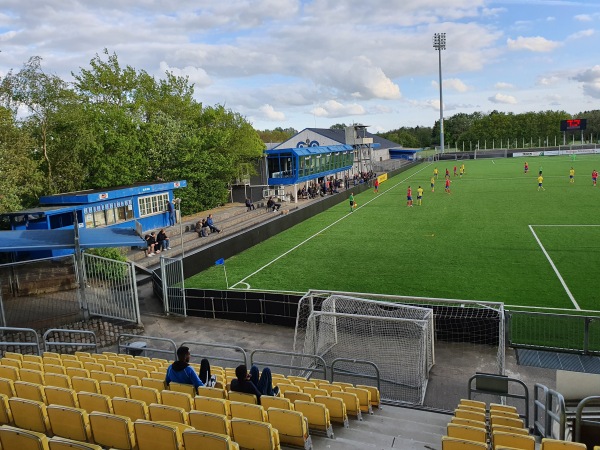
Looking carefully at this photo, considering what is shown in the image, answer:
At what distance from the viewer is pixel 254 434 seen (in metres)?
5.59

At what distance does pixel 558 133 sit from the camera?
4793 inches

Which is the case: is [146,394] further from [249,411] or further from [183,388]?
[249,411]

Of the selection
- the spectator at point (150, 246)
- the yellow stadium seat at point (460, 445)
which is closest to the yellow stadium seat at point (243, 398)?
the yellow stadium seat at point (460, 445)

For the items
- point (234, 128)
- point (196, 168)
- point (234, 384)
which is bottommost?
point (234, 384)

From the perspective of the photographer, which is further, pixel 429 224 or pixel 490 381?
pixel 429 224

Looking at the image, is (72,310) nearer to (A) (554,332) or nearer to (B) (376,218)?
(A) (554,332)

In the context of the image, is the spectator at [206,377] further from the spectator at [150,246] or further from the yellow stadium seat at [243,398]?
the spectator at [150,246]

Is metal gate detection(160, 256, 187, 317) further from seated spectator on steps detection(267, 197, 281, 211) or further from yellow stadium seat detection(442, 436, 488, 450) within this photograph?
seated spectator on steps detection(267, 197, 281, 211)

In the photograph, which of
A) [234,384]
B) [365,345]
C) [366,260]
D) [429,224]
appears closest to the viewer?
[234,384]

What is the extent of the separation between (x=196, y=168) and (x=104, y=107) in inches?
313

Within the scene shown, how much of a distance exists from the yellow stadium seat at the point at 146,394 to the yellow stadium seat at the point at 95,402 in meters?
0.49

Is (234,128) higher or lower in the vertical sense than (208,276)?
higher

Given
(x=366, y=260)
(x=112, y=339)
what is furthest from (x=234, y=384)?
(x=366, y=260)

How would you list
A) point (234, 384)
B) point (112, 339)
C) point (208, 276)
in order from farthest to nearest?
point (208, 276), point (112, 339), point (234, 384)
